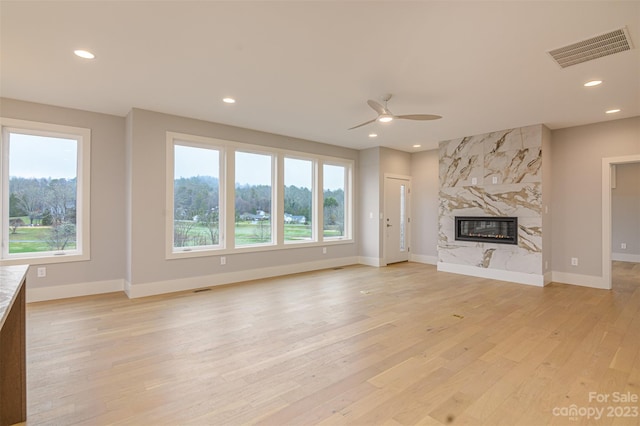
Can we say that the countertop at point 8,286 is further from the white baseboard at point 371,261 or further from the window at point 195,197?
the white baseboard at point 371,261

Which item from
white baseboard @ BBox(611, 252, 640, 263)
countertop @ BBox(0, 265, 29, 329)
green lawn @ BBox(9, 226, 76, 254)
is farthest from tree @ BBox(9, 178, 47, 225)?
white baseboard @ BBox(611, 252, 640, 263)

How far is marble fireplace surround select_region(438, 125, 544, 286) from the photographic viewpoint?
5543mm

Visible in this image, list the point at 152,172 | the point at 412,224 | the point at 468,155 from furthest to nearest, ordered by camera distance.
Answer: the point at 412,224 < the point at 468,155 < the point at 152,172

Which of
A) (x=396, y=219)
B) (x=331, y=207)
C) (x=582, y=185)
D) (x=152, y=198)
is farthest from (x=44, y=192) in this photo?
(x=582, y=185)

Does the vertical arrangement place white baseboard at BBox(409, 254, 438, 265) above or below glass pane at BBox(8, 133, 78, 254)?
below

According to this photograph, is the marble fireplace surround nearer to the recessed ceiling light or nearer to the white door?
the white door

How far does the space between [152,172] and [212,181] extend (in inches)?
38.1

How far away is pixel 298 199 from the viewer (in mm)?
6754

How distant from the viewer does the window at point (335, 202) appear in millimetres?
7230

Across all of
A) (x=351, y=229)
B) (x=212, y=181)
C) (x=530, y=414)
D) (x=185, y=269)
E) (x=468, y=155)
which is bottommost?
(x=530, y=414)

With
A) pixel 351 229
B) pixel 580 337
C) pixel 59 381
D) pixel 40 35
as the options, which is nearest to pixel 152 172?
pixel 40 35

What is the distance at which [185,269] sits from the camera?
5.11 m

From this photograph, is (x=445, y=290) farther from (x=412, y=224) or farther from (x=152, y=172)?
(x=152, y=172)

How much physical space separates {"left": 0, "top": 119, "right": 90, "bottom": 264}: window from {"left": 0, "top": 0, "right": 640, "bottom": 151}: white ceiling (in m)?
0.50
